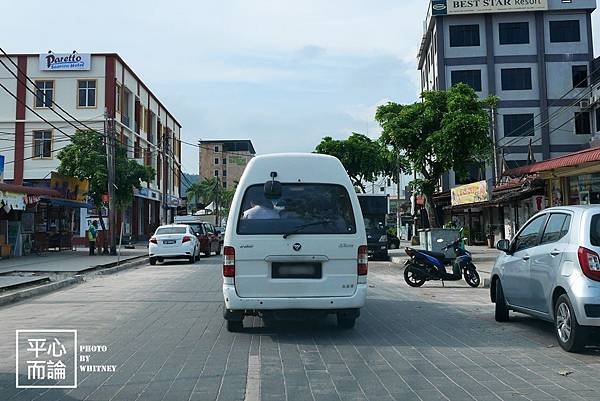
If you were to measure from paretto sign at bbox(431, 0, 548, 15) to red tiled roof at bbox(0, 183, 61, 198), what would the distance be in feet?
102

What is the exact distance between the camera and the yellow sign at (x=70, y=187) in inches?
1150

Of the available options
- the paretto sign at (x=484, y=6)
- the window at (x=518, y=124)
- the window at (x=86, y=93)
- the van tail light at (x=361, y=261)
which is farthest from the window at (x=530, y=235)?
the window at (x=86, y=93)

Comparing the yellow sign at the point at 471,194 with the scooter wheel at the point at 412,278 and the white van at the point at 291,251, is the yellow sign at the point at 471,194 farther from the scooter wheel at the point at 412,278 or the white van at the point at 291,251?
the white van at the point at 291,251

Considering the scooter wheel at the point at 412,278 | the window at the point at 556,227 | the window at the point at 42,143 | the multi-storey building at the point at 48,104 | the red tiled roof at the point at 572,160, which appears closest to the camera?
the window at the point at 556,227

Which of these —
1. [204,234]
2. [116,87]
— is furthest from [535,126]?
[116,87]

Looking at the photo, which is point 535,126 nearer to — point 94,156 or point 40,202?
point 94,156

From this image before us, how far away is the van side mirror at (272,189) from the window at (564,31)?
1723 inches

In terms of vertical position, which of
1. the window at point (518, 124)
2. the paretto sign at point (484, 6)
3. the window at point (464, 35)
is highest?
the paretto sign at point (484, 6)

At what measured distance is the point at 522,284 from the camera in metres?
8.06

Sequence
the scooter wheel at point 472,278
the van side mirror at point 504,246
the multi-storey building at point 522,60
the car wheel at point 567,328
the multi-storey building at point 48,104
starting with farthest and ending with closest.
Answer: the multi-storey building at point 522,60 < the multi-storey building at point 48,104 < the scooter wheel at point 472,278 < the van side mirror at point 504,246 < the car wheel at point 567,328

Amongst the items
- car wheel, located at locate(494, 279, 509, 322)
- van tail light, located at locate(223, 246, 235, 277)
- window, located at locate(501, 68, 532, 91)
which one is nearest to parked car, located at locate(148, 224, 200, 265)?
car wheel, located at locate(494, 279, 509, 322)

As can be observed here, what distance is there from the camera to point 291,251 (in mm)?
7441

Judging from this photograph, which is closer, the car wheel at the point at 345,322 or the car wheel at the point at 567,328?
the car wheel at the point at 567,328

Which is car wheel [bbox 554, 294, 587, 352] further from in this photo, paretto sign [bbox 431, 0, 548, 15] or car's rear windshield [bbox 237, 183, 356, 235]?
paretto sign [bbox 431, 0, 548, 15]
